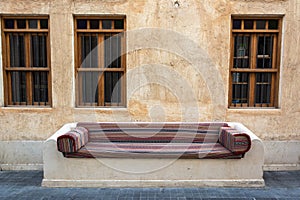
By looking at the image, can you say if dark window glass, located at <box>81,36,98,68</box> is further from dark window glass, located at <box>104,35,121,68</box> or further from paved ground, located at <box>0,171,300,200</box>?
paved ground, located at <box>0,171,300,200</box>

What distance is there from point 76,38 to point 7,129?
2.04m

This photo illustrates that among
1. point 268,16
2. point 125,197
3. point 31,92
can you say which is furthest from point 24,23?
point 268,16

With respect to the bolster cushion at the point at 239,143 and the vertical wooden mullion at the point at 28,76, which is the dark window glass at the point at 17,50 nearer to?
the vertical wooden mullion at the point at 28,76

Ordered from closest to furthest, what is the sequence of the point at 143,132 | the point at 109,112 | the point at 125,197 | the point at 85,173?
the point at 125,197
the point at 85,173
the point at 143,132
the point at 109,112

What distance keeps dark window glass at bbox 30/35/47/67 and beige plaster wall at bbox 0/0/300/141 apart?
0.79 feet

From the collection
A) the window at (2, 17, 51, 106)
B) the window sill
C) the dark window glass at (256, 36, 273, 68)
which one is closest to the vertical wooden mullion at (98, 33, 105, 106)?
the window at (2, 17, 51, 106)

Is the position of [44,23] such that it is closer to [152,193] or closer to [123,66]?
[123,66]

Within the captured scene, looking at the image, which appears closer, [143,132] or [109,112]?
[143,132]

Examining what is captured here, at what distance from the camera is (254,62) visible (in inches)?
179

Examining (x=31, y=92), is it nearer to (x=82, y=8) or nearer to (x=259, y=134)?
(x=82, y=8)

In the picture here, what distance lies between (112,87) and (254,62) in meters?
2.60

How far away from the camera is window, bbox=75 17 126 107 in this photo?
14.7ft

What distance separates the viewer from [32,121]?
4.52m

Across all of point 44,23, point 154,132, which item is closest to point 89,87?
point 44,23
